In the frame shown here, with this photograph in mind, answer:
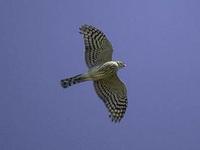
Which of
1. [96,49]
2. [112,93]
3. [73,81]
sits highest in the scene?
[96,49]

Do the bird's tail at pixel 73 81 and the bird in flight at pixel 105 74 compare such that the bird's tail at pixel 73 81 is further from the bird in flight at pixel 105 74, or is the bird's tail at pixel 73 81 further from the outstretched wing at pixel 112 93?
the outstretched wing at pixel 112 93

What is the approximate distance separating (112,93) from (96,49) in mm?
313

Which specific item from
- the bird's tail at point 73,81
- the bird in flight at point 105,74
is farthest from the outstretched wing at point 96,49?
the bird's tail at point 73,81

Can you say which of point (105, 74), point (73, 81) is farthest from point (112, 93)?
point (73, 81)

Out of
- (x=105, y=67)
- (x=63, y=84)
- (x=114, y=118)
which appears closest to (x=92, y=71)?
(x=105, y=67)

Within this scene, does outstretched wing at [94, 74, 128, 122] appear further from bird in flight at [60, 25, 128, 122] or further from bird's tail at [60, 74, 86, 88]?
bird's tail at [60, 74, 86, 88]

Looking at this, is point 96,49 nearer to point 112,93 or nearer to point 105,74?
point 105,74

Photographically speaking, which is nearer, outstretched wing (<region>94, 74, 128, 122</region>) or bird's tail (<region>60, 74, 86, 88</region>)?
bird's tail (<region>60, 74, 86, 88</region>)

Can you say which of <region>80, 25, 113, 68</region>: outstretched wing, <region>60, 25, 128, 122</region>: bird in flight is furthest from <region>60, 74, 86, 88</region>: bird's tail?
<region>80, 25, 113, 68</region>: outstretched wing

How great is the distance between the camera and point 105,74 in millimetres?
1930

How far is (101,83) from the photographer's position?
6.73 ft

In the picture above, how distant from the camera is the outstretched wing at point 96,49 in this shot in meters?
1.97

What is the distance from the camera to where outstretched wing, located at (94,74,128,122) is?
79.7 inches

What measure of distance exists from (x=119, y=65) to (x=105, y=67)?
108 millimetres
